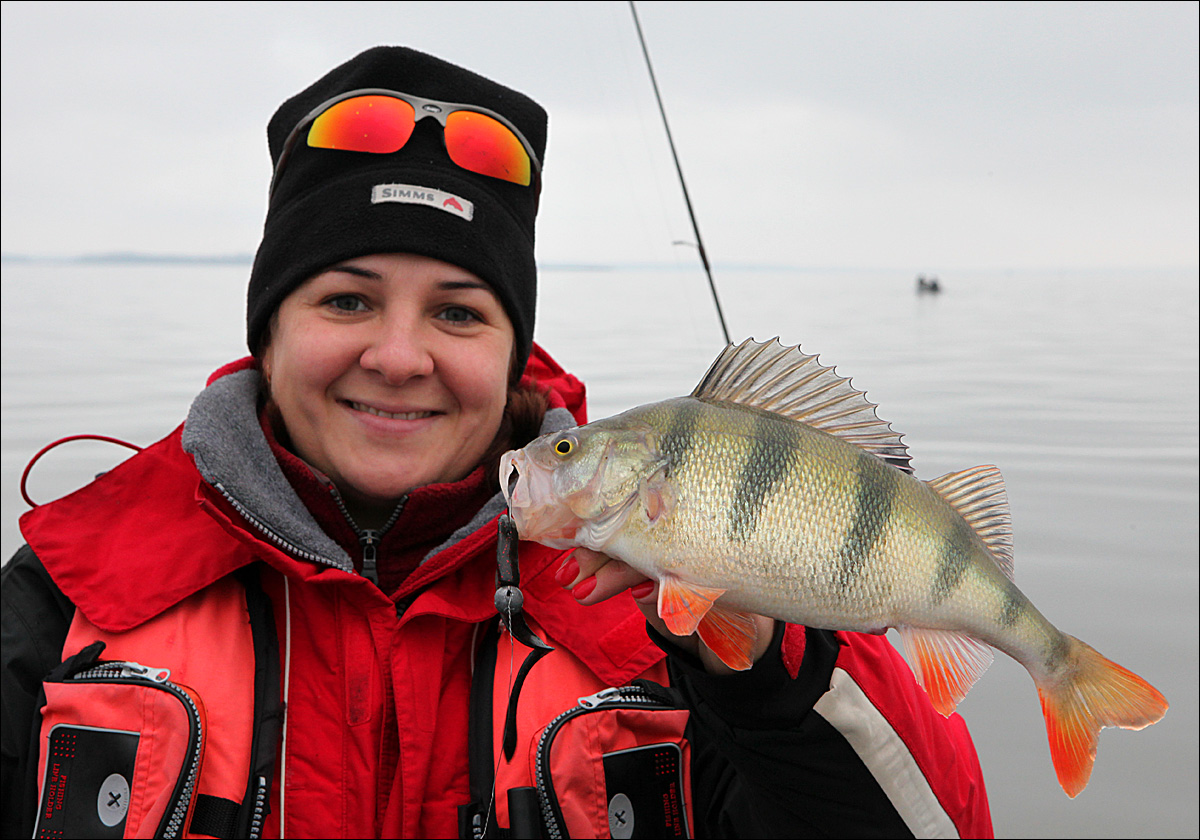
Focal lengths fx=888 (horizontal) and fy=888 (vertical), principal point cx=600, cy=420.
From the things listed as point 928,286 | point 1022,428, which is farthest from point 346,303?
point 928,286

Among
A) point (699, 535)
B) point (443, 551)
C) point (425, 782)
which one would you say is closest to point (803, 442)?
point (699, 535)

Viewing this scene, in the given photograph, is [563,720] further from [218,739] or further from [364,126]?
[364,126]

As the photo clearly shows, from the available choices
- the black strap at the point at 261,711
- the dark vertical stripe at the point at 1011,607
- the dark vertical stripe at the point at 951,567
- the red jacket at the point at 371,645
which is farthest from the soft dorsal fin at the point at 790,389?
the black strap at the point at 261,711

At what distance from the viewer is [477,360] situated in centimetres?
220

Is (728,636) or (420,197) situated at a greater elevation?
(420,197)

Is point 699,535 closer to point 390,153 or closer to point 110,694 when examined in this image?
point 110,694

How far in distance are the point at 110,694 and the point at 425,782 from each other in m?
0.69

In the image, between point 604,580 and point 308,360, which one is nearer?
point 604,580

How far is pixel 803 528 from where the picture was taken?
1.33 meters

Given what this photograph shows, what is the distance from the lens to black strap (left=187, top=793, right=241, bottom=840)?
1.83 meters

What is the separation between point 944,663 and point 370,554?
1352mm

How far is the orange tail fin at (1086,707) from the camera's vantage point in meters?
1.40

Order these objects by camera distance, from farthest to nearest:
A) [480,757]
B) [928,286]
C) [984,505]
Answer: [928,286] → [480,757] → [984,505]

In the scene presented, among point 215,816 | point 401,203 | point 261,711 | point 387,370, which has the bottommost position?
point 215,816
